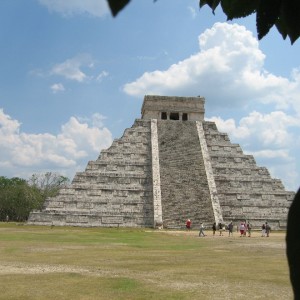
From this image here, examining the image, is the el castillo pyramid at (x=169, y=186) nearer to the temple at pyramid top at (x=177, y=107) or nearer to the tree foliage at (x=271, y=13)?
the temple at pyramid top at (x=177, y=107)

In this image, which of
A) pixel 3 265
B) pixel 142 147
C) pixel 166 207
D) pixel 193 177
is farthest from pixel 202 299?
pixel 142 147

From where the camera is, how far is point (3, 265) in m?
11.2

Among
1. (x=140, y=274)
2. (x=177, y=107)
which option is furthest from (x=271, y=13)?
(x=177, y=107)

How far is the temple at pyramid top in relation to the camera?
1554 inches

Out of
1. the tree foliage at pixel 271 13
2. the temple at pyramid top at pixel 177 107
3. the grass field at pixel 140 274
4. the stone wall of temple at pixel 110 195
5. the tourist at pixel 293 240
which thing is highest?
the temple at pyramid top at pixel 177 107

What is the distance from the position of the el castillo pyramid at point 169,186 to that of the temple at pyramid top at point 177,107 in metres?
1.68

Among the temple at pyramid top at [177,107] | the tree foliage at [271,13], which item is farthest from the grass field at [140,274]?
the temple at pyramid top at [177,107]

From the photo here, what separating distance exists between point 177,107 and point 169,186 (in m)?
9.66

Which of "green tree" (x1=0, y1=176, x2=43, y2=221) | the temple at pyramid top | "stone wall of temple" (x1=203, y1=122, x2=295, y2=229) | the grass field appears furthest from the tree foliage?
"green tree" (x1=0, y1=176, x2=43, y2=221)

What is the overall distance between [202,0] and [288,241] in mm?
867

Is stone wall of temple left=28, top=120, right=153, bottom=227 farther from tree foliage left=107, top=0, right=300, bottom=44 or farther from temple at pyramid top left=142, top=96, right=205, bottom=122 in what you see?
tree foliage left=107, top=0, right=300, bottom=44

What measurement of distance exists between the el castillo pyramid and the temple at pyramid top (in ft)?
5.52

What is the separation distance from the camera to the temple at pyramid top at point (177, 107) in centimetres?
3947

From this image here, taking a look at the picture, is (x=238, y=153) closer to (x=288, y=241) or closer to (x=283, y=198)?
(x=283, y=198)
